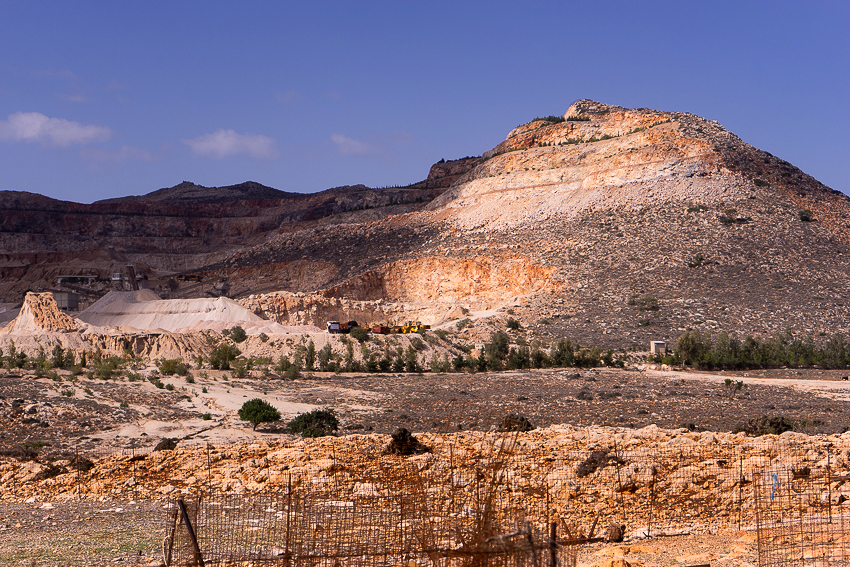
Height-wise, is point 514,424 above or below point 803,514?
above

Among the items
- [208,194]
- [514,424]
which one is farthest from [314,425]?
[208,194]

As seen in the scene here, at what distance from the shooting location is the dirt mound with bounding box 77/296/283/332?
43.1 m

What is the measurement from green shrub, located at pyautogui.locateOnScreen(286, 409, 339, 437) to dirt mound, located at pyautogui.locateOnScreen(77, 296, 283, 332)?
22897 mm

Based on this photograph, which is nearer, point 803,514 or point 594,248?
point 803,514

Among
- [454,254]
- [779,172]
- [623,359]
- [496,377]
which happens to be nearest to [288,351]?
[496,377]

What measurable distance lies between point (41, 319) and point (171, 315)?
889cm

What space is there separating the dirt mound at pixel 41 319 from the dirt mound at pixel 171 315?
4.76m

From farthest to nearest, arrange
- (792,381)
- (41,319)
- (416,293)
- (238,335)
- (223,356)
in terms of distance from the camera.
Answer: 1. (416,293)
2. (238,335)
3. (41,319)
4. (223,356)
5. (792,381)

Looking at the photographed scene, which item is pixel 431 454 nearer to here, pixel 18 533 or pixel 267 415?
pixel 18 533

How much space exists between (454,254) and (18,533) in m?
49.0

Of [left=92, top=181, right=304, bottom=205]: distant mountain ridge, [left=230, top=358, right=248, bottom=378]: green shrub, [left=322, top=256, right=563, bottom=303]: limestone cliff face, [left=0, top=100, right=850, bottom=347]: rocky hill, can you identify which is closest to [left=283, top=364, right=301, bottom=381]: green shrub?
[left=230, top=358, right=248, bottom=378]: green shrub

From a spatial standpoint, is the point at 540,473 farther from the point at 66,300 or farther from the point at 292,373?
the point at 66,300

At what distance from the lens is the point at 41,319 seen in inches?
1444

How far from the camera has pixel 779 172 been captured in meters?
60.3
